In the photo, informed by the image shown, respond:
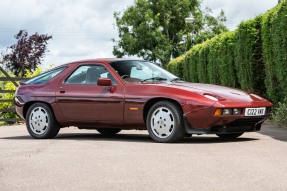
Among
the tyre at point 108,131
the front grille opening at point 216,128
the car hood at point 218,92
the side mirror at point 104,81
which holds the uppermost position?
the side mirror at point 104,81

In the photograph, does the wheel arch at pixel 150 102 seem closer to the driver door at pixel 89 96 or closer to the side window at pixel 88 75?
the driver door at pixel 89 96

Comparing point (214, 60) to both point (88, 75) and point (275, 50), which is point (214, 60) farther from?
point (88, 75)

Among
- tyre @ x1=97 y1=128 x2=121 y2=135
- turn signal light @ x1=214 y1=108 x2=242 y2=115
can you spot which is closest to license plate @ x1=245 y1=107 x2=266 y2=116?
turn signal light @ x1=214 y1=108 x2=242 y2=115

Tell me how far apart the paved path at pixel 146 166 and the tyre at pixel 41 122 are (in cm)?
109

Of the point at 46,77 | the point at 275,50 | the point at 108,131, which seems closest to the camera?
the point at 46,77

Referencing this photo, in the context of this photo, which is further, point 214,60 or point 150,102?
point 214,60

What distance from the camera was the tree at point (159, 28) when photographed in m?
48.1

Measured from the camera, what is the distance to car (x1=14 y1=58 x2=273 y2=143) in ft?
22.7

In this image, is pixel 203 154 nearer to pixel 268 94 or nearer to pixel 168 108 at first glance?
pixel 168 108

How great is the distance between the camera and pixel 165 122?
7.11m

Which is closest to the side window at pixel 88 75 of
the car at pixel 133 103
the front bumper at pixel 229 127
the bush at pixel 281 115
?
the car at pixel 133 103

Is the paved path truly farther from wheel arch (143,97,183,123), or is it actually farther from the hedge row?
the hedge row

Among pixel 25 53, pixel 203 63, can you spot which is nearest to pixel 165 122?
pixel 203 63

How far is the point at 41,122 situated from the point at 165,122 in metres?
2.69
